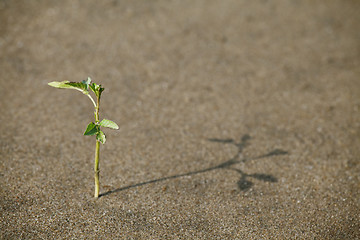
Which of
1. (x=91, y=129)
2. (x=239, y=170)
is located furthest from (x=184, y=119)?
(x=91, y=129)

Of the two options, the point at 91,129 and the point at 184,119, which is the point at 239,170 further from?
the point at 91,129

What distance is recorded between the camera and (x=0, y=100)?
2.97 meters

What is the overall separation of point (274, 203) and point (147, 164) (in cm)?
98

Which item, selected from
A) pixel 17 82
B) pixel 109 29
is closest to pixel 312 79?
pixel 109 29

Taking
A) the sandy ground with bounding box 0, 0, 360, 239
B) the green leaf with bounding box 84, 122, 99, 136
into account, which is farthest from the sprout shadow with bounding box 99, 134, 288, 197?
the green leaf with bounding box 84, 122, 99, 136

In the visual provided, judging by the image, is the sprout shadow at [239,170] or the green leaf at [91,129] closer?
the green leaf at [91,129]

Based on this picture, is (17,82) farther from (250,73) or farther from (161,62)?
(250,73)

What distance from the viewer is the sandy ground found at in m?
2.19

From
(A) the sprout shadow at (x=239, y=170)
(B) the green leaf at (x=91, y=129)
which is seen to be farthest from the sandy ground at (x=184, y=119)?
(B) the green leaf at (x=91, y=129)

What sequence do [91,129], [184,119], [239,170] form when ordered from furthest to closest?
[184,119] → [239,170] → [91,129]

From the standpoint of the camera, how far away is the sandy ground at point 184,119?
2188 millimetres

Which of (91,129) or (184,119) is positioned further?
(184,119)

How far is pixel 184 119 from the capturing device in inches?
117

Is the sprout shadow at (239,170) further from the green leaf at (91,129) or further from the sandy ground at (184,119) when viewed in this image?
→ the green leaf at (91,129)
